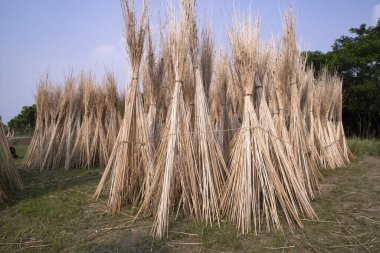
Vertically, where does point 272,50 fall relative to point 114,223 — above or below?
above

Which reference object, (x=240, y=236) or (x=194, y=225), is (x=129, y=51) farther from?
(x=240, y=236)

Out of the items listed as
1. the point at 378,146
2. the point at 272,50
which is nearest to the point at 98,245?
the point at 272,50

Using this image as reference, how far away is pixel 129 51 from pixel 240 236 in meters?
2.39

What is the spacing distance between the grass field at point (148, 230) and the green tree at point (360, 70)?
11291 millimetres

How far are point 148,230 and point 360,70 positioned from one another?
1541cm

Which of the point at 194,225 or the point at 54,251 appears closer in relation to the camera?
the point at 54,251

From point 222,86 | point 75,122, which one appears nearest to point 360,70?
point 222,86

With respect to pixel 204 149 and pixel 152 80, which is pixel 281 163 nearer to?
pixel 204 149

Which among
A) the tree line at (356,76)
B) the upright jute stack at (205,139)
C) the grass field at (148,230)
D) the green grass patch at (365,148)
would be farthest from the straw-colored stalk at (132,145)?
the tree line at (356,76)

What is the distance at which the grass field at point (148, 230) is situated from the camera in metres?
2.48

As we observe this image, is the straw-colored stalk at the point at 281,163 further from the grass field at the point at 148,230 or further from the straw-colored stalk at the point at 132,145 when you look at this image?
the straw-colored stalk at the point at 132,145

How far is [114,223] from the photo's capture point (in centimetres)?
304

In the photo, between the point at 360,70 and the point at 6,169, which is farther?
the point at 360,70

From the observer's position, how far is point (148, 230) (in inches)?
112
